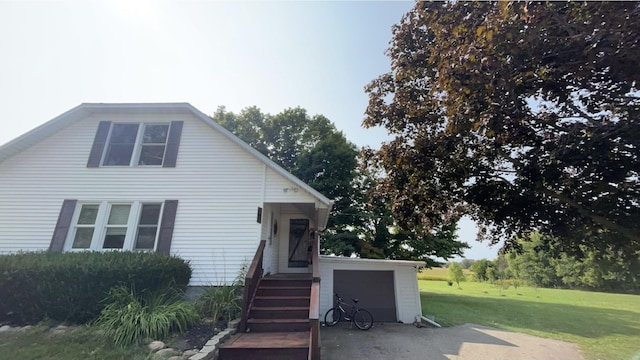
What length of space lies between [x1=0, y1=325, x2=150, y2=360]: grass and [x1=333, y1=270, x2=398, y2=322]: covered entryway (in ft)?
27.8

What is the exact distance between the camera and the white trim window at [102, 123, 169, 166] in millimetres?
8453

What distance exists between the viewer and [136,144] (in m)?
8.54

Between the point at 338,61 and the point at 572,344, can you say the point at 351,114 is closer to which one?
the point at 338,61

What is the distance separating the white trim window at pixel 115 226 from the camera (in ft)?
25.3

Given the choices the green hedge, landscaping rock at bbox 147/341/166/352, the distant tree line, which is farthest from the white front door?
the distant tree line

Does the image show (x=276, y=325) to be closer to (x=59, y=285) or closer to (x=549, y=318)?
(x=59, y=285)

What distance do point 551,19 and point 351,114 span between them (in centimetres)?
668

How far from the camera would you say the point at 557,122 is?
21.3 feet

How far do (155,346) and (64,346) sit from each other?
1623mm

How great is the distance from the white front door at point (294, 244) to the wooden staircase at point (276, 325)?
3.02m

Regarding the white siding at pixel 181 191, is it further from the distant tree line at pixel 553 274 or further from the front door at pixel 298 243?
the distant tree line at pixel 553 274

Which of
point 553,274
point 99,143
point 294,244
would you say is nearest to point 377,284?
point 294,244

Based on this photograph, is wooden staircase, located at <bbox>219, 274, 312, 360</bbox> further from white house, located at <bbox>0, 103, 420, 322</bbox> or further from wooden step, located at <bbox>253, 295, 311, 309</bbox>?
white house, located at <bbox>0, 103, 420, 322</bbox>

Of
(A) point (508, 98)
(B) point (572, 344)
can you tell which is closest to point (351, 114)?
(A) point (508, 98)
